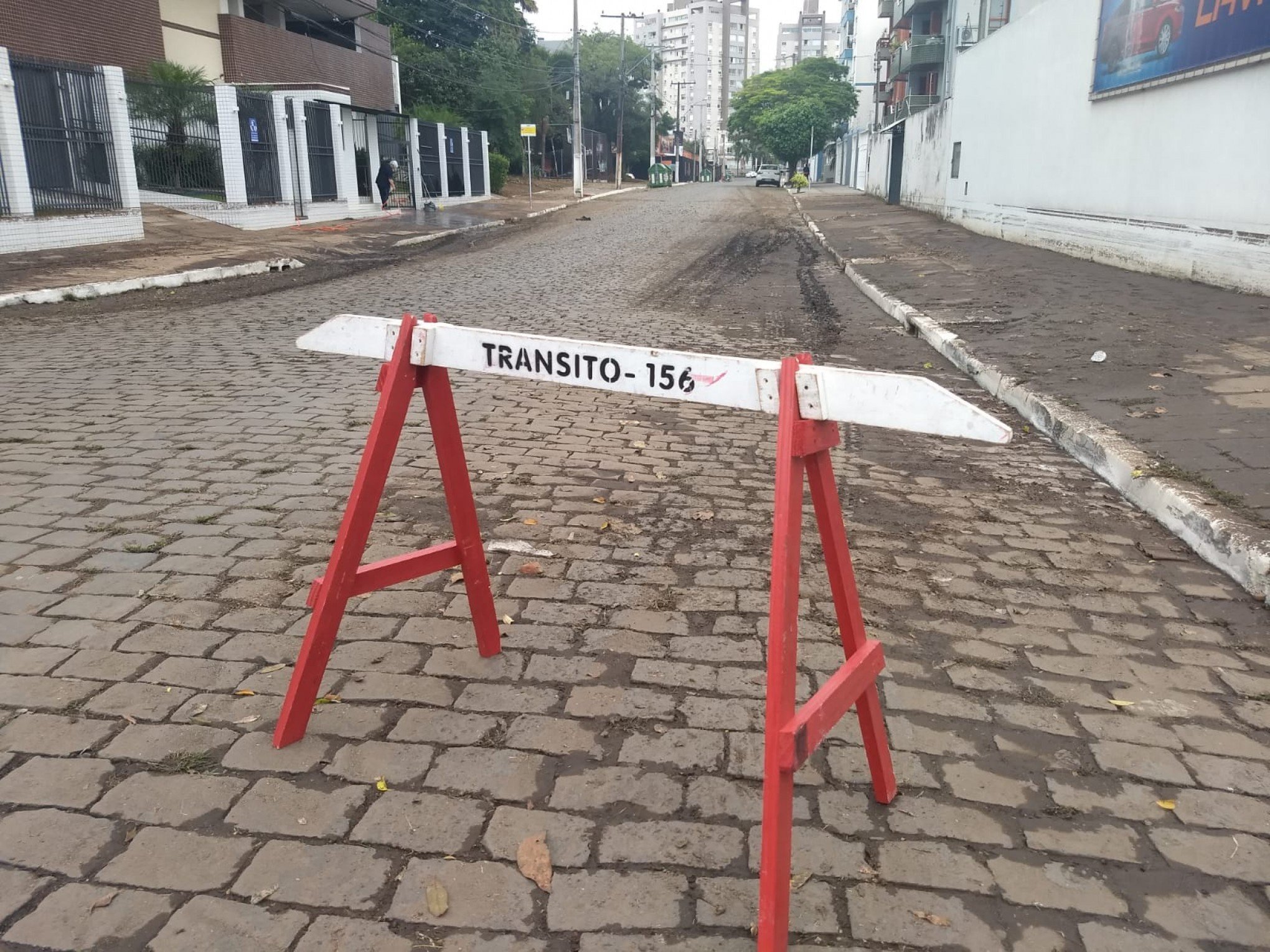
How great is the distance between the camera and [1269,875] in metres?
2.42

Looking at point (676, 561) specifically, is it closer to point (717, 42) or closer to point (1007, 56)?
point (1007, 56)

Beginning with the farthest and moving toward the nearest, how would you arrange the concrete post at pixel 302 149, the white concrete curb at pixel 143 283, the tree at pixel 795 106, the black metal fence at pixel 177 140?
the tree at pixel 795 106 < the concrete post at pixel 302 149 < the black metal fence at pixel 177 140 < the white concrete curb at pixel 143 283

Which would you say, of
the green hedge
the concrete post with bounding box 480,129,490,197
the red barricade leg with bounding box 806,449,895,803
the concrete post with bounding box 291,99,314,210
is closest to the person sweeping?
the concrete post with bounding box 291,99,314,210

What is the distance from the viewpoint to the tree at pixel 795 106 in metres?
76.4

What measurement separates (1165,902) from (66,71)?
1961 centimetres

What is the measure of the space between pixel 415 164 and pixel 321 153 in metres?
6.55

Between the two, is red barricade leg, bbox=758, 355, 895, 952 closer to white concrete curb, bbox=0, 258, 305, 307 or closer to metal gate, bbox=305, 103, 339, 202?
white concrete curb, bbox=0, 258, 305, 307

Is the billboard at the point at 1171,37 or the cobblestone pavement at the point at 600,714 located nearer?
the cobblestone pavement at the point at 600,714

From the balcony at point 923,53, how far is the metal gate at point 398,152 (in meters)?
24.7

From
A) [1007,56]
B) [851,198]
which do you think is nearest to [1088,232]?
[1007,56]

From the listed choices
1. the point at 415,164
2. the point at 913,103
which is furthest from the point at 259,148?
the point at 913,103

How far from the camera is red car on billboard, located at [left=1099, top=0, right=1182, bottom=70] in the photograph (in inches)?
481

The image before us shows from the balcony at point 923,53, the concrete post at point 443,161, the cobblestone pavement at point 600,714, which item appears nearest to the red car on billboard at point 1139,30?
the cobblestone pavement at point 600,714

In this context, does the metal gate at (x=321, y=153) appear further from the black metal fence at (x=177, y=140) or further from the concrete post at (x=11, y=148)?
the concrete post at (x=11, y=148)
